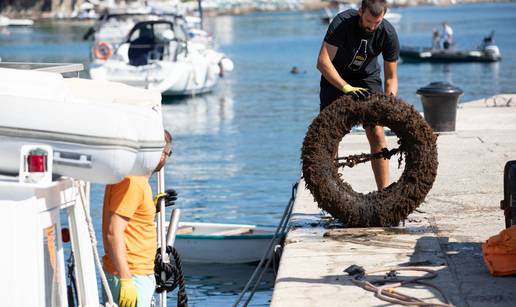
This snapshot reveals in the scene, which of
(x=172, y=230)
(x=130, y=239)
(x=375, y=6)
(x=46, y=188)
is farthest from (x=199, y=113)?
(x=46, y=188)

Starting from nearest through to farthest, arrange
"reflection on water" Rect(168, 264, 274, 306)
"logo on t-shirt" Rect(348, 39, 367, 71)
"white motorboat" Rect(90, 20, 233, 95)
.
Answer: "logo on t-shirt" Rect(348, 39, 367, 71) → "reflection on water" Rect(168, 264, 274, 306) → "white motorboat" Rect(90, 20, 233, 95)

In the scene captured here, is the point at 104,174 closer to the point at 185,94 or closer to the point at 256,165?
the point at 256,165

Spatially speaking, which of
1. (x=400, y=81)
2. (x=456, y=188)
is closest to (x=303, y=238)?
(x=456, y=188)

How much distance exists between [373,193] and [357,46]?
126cm

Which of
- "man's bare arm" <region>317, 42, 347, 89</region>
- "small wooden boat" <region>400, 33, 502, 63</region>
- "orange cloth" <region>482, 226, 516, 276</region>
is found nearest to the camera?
"orange cloth" <region>482, 226, 516, 276</region>

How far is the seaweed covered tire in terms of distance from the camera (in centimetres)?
951

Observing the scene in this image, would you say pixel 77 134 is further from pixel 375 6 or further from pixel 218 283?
pixel 218 283

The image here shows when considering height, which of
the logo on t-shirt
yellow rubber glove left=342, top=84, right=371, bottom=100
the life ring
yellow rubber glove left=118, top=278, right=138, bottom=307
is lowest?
the life ring

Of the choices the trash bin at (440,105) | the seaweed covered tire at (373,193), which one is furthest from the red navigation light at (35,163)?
the trash bin at (440,105)

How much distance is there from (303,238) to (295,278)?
4.71 ft

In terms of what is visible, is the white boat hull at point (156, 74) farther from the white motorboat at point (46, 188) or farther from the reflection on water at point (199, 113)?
the white motorboat at point (46, 188)

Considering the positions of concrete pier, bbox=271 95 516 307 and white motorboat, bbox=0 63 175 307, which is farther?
concrete pier, bbox=271 95 516 307

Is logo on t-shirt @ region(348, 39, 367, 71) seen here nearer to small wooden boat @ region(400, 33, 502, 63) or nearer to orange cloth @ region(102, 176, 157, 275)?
orange cloth @ region(102, 176, 157, 275)

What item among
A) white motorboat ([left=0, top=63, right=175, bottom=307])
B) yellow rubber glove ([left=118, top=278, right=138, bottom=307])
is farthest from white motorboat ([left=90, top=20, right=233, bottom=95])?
white motorboat ([left=0, top=63, right=175, bottom=307])
